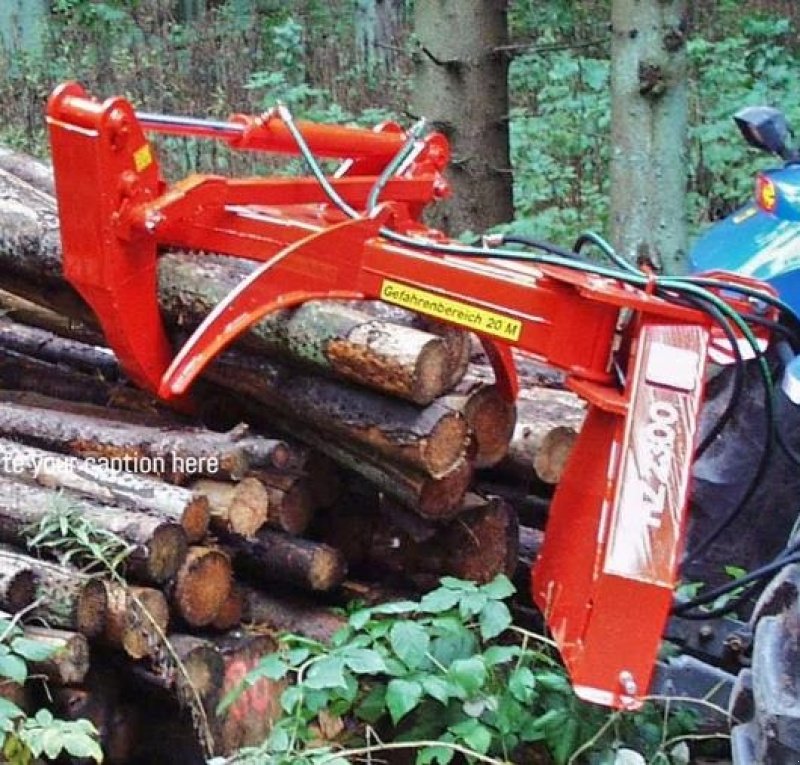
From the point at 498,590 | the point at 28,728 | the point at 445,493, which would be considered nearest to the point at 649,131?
the point at 445,493

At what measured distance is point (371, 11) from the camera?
13031 mm

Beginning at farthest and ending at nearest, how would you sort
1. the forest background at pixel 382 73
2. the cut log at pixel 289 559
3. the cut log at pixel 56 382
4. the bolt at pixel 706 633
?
the forest background at pixel 382 73 → the cut log at pixel 56 382 → the cut log at pixel 289 559 → the bolt at pixel 706 633

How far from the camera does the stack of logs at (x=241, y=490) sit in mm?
3398

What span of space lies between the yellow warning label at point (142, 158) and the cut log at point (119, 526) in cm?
83

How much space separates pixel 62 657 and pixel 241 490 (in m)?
0.67

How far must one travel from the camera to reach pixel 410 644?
3.17 m

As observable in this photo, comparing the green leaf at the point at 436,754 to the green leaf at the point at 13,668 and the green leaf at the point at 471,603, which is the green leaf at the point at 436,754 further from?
the green leaf at the point at 13,668

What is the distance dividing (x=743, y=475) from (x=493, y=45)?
347 centimetres

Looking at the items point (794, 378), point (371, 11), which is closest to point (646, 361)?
point (794, 378)

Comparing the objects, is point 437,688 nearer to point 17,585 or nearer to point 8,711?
point 8,711

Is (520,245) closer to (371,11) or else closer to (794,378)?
(794,378)

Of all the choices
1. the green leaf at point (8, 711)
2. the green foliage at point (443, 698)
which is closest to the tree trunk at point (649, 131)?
the green foliage at point (443, 698)

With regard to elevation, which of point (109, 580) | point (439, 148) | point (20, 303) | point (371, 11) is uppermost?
point (371, 11)

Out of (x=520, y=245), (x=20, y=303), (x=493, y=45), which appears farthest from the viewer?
(x=493, y=45)
